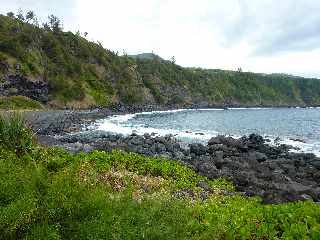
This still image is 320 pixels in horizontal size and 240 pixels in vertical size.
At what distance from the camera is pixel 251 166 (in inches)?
1128

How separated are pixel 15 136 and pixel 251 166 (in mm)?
15577

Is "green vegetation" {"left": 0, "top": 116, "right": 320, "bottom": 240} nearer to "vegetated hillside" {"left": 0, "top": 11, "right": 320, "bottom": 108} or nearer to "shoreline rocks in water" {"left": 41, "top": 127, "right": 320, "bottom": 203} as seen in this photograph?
"shoreline rocks in water" {"left": 41, "top": 127, "right": 320, "bottom": 203}

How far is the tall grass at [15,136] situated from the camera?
17.2 meters

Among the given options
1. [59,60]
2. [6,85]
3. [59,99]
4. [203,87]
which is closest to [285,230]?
[6,85]

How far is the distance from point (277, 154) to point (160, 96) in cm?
12584

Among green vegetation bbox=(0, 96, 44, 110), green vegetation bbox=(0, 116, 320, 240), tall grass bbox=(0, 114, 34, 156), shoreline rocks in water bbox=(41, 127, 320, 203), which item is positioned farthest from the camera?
green vegetation bbox=(0, 96, 44, 110)

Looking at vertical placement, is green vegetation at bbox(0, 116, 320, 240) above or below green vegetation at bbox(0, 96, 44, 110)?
above

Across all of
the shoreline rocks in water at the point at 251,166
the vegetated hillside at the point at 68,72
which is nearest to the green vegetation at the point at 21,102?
the vegetated hillside at the point at 68,72

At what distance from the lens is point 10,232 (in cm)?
897

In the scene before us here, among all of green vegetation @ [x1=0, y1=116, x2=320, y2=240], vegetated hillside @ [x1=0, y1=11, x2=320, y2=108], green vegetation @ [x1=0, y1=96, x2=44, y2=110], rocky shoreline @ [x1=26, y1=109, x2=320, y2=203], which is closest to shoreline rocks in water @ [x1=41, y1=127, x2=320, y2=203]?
rocky shoreline @ [x1=26, y1=109, x2=320, y2=203]

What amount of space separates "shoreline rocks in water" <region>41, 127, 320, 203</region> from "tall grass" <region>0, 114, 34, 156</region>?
9139 millimetres

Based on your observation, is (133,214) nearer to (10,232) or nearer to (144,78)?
(10,232)

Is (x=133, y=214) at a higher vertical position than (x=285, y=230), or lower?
higher

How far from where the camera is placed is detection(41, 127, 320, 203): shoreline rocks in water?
68.7ft
